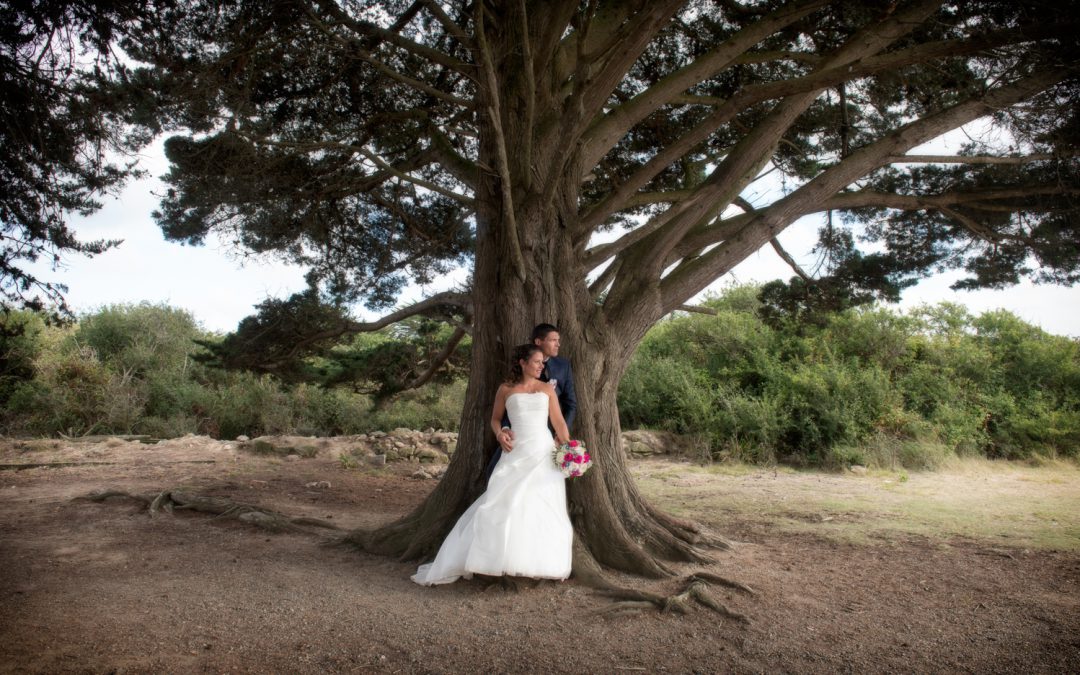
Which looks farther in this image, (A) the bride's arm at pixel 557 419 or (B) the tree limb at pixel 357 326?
(B) the tree limb at pixel 357 326

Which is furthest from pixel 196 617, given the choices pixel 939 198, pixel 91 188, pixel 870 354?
pixel 870 354

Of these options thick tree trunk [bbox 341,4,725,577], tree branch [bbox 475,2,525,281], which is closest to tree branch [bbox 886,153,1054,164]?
thick tree trunk [bbox 341,4,725,577]

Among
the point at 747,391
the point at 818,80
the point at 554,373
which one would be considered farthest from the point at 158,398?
the point at 818,80

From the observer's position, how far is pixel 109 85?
5695 millimetres

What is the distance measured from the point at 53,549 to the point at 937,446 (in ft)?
42.8

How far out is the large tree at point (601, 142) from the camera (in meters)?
5.71

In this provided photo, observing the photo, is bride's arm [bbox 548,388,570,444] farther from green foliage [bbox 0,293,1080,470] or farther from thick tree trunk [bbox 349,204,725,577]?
green foliage [bbox 0,293,1080,470]

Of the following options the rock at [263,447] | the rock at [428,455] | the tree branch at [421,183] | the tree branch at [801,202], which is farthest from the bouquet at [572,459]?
the rock at [263,447]

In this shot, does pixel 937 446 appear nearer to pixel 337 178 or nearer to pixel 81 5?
pixel 337 178

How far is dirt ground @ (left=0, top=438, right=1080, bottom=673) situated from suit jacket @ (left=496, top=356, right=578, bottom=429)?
1415 millimetres

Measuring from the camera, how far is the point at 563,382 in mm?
5855

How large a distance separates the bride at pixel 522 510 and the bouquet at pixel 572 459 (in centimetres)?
11

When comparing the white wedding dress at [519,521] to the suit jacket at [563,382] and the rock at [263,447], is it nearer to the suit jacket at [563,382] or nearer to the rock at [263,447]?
the suit jacket at [563,382]

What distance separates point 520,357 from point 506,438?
25.7 inches
